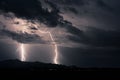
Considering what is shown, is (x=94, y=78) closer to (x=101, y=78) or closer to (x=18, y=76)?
(x=101, y=78)

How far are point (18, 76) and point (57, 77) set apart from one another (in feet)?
34.3

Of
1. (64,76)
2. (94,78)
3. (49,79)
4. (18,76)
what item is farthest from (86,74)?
(18,76)

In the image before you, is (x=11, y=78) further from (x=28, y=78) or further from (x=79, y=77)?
(x=79, y=77)

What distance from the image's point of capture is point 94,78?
7406cm

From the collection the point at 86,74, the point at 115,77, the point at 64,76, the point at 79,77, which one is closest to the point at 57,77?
the point at 64,76

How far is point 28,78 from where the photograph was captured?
65188 millimetres

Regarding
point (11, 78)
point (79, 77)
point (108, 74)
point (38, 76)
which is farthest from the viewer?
point (108, 74)

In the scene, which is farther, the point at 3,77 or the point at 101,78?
the point at 101,78

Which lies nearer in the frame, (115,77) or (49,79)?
(49,79)

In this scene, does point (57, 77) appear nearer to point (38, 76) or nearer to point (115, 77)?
point (38, 76)

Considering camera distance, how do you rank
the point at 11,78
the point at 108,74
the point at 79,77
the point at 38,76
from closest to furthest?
the point at 11,78 < the point at 38,76 < the point at 79,77 < the point at 108,74

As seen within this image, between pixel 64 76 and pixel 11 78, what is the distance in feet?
51.4

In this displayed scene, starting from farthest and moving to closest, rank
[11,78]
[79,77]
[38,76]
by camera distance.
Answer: [79,77]
[38,76]
[11,78]

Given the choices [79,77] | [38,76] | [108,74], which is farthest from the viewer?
[108,74]
